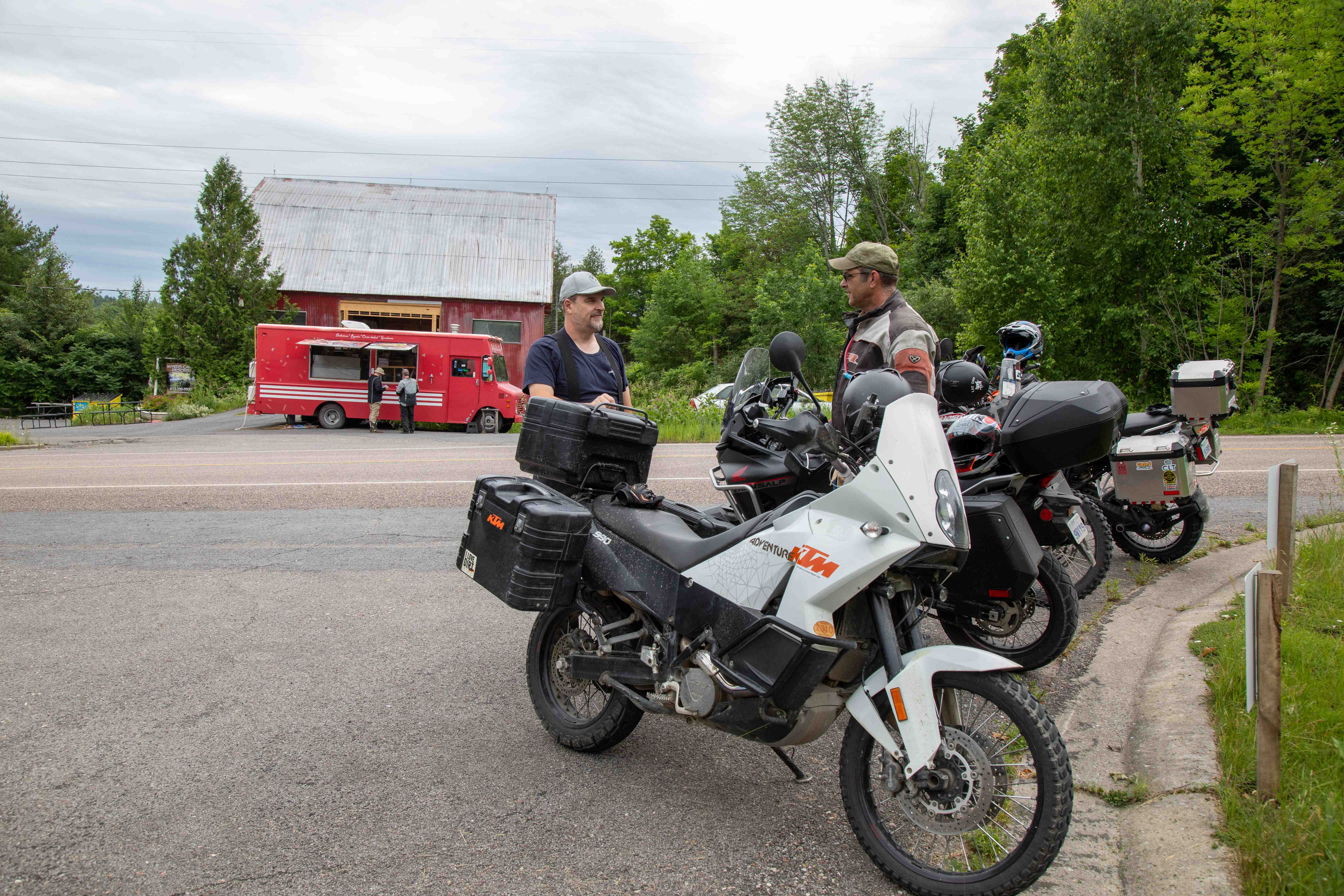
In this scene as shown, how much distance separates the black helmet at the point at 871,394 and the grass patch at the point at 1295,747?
5.43 ft

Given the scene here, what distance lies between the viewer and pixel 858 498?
2777mm

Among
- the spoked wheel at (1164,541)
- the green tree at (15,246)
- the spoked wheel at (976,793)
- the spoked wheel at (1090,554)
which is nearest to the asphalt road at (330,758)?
the spoked wheel at (976,793)

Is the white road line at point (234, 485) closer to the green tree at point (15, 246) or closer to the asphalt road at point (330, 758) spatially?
the asphalt road at point (330, 758)

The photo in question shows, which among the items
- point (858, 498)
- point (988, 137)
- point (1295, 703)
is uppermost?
point (988, 137)

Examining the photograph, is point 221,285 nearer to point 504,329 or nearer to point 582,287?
point 504,329

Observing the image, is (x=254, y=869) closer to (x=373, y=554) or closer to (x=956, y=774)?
(x=956, y=774)

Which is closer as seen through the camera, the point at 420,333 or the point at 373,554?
the point at 373,554

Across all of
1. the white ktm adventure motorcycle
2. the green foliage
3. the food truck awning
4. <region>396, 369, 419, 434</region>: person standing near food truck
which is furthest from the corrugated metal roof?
the white ktm adventure motorcycle


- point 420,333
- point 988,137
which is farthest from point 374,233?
point 988,137

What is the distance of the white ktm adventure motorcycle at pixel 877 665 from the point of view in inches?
102

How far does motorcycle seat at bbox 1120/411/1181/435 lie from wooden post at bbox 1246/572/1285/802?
3629 mm

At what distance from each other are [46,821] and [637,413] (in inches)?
102

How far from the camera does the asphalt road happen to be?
281 centimetres

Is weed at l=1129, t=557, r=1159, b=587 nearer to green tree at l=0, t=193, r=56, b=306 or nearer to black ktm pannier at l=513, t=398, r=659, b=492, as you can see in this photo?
black ktm pannier at l=513, t=398, r=659, b=492
